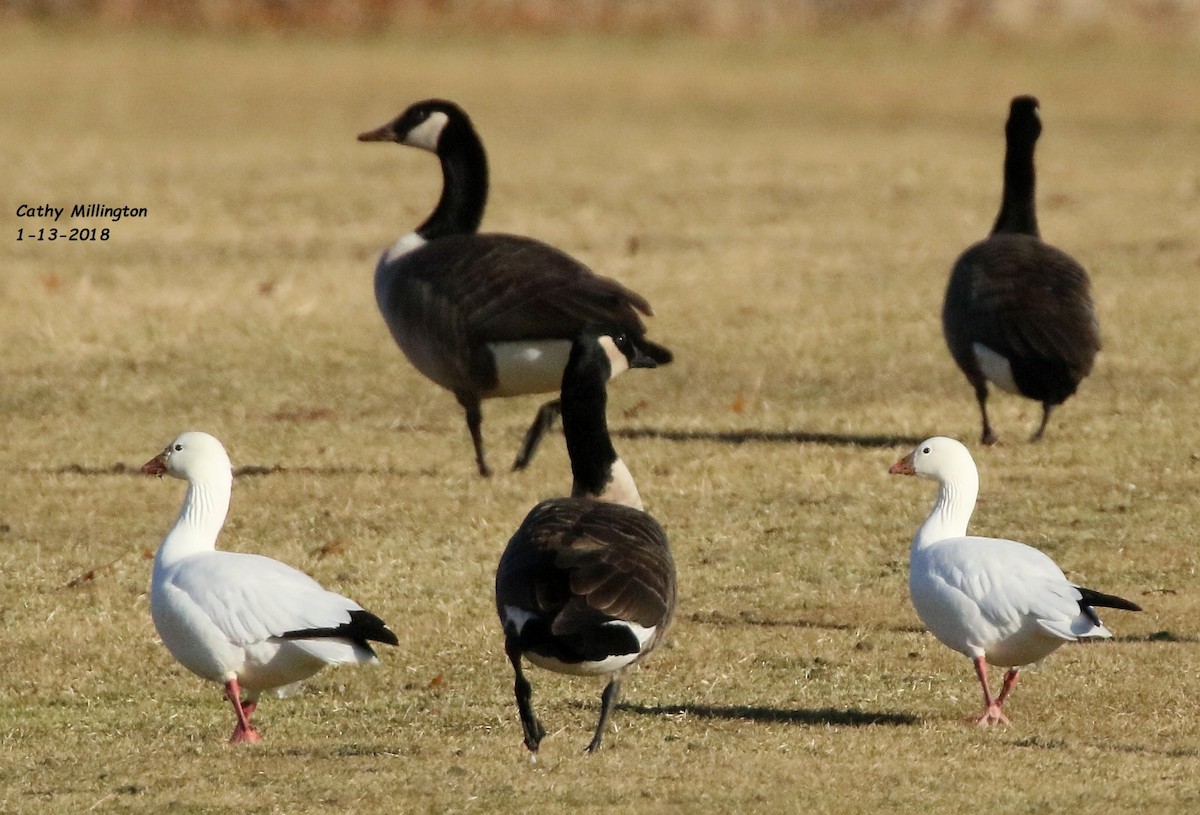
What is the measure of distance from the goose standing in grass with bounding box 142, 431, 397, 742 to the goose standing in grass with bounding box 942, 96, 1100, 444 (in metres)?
5.18

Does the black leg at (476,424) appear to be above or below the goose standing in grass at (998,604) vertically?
below

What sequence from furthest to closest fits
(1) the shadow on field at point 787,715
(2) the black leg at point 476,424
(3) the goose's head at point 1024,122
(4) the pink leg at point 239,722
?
(3) the goose's head at point 1024,122 < (2) the black leg at point 476,424 < (1) the shadow on field at point 787,715 < (4) the pink leg at point 239,722

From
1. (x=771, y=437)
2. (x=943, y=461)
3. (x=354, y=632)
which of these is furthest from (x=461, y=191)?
(x=354, y=632)

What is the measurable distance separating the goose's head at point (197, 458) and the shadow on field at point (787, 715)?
170cm

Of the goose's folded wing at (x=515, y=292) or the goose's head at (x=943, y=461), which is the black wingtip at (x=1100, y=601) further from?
the goose's folded wing at (x=515, y=292)

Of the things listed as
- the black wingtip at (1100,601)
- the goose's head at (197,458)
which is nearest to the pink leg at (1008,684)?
the black wingtip at (1100,601)

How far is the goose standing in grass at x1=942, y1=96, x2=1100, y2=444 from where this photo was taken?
34.6 feet

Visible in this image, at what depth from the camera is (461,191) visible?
1175 centimetres

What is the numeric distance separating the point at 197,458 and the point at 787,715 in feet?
7.64

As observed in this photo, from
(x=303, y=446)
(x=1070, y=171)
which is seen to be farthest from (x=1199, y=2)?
(x=303, y=446)

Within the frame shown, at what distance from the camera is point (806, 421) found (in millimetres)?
12023

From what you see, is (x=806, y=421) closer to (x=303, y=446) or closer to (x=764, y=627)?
(x=303, y=446)

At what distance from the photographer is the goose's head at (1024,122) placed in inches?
505

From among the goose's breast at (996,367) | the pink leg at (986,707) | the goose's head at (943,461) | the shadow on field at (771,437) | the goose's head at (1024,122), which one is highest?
the goose's head at (1024,122)
